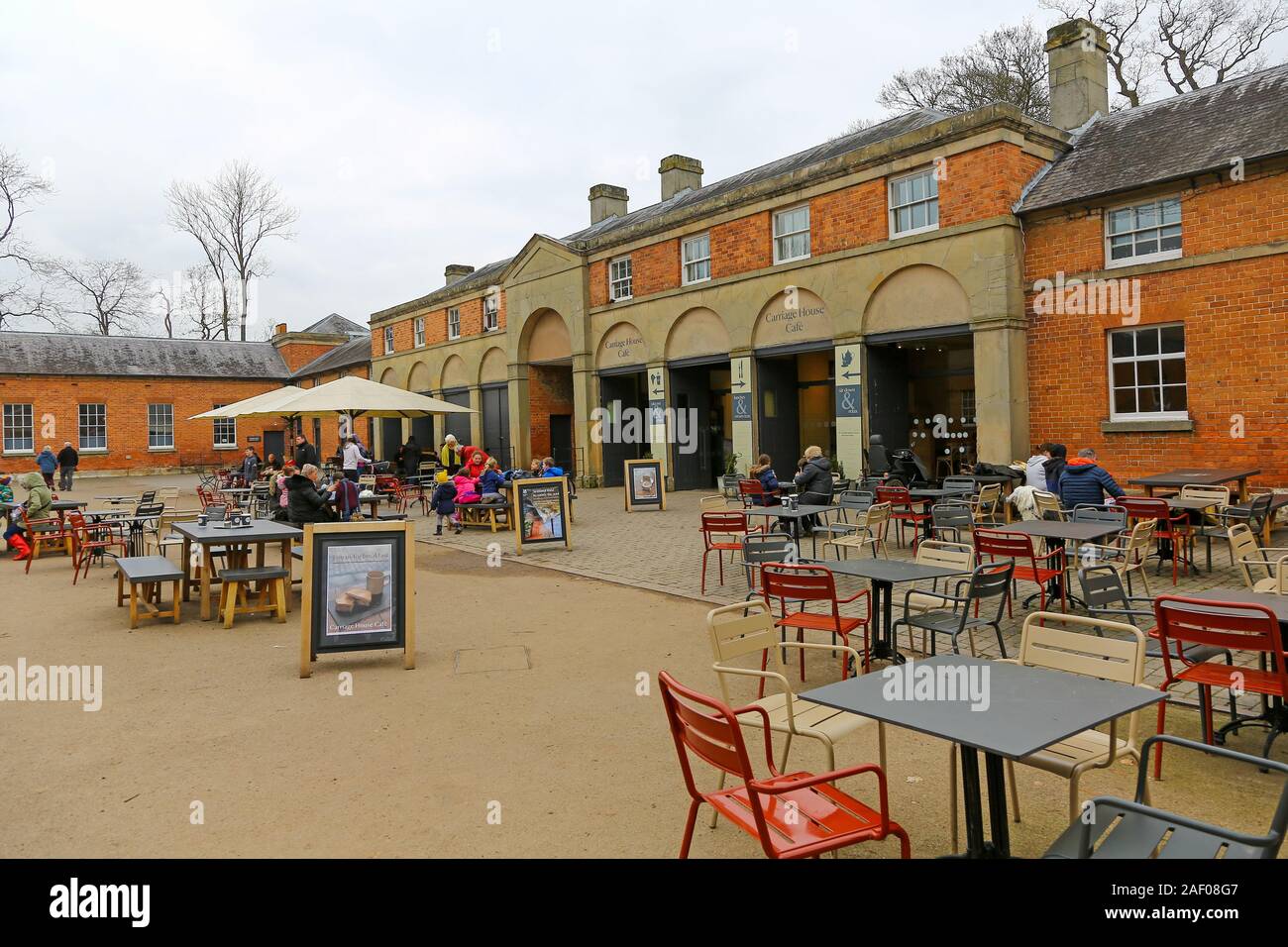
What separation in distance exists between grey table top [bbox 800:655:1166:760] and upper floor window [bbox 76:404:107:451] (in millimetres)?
43286

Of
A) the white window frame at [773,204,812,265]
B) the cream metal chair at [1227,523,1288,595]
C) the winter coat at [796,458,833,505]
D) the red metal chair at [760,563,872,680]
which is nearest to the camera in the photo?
the cream metal chair at [1227,523,1288,595]

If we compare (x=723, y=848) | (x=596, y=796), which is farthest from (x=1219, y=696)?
(x=596, y=796)

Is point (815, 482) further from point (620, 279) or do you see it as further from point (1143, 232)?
point (620, 279)

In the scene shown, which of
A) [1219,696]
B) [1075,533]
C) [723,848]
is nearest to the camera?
[723,848]

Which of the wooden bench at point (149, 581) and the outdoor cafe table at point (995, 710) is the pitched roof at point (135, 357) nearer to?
the wooden bench at point (149, 581)

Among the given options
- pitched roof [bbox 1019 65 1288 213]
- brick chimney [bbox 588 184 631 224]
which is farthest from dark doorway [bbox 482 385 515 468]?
pitched roof [bbox 1019 65 1288 213]

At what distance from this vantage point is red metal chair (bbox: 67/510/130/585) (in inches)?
469

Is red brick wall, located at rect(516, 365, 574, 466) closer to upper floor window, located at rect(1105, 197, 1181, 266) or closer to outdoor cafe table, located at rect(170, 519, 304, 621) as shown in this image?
upper floor window, located at rect(1105, 197, 1181, 266)

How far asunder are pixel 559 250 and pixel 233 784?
2288 cm

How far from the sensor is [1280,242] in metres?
12.9

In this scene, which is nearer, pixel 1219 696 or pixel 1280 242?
pixel 1219 696

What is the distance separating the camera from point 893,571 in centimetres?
629

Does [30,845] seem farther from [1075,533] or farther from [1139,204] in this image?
[1139,204]

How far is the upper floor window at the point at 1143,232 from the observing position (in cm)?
1412
